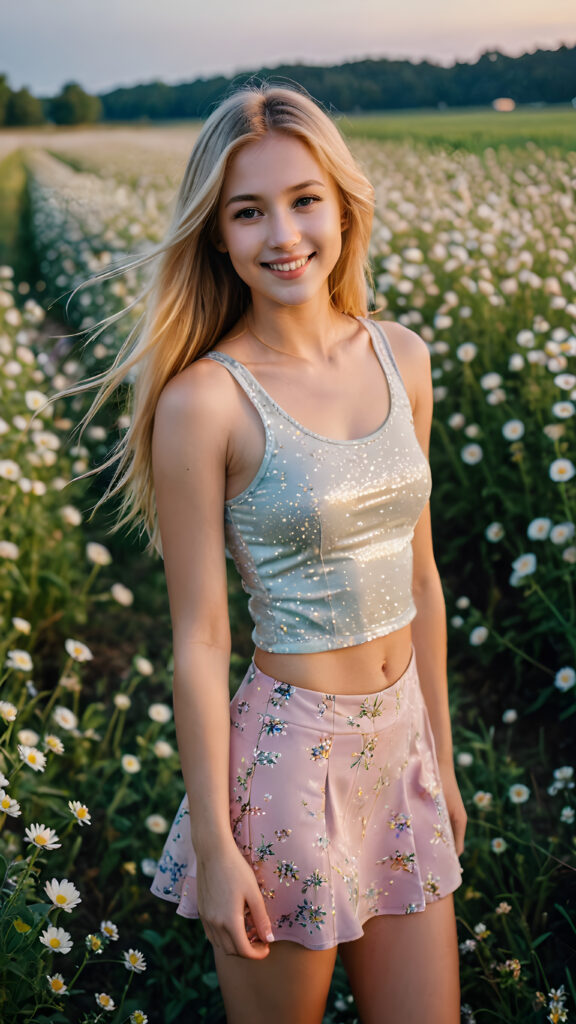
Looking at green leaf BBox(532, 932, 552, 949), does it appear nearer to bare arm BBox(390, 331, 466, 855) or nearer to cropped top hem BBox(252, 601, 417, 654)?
bare arm BBox(390, 331, 466, 855)

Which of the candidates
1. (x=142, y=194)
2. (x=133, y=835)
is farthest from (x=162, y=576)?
(x=142, y=194)

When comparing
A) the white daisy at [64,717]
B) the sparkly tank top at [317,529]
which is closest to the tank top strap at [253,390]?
the sparkly tank top at [317,529]

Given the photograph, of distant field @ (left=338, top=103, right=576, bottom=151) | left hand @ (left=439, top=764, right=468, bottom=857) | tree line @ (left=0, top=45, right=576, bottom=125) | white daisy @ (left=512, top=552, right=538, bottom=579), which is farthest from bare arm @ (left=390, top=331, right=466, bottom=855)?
distant field @ (left=338, top=103, right=576, bottom=151)

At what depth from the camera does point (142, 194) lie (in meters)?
8.90

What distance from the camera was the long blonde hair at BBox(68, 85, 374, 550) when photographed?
1496mm

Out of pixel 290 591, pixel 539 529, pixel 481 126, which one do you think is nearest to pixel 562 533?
pixel 539 529

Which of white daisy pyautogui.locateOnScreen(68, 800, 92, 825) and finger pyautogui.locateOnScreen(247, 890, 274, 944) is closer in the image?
finger pyautogui.locateOnScreen(247, 890, 274, 944)

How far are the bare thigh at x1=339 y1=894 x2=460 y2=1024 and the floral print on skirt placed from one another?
0.13 ft

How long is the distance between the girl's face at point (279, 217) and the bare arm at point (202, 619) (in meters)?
0.20

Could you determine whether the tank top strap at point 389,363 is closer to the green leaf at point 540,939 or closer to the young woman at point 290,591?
the young woman at point 290,591

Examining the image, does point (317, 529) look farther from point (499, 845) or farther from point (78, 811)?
point (499, 845)

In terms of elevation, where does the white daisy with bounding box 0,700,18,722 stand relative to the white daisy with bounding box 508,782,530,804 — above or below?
above

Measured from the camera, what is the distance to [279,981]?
146 centimetres

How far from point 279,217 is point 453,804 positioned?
3.57 ft
